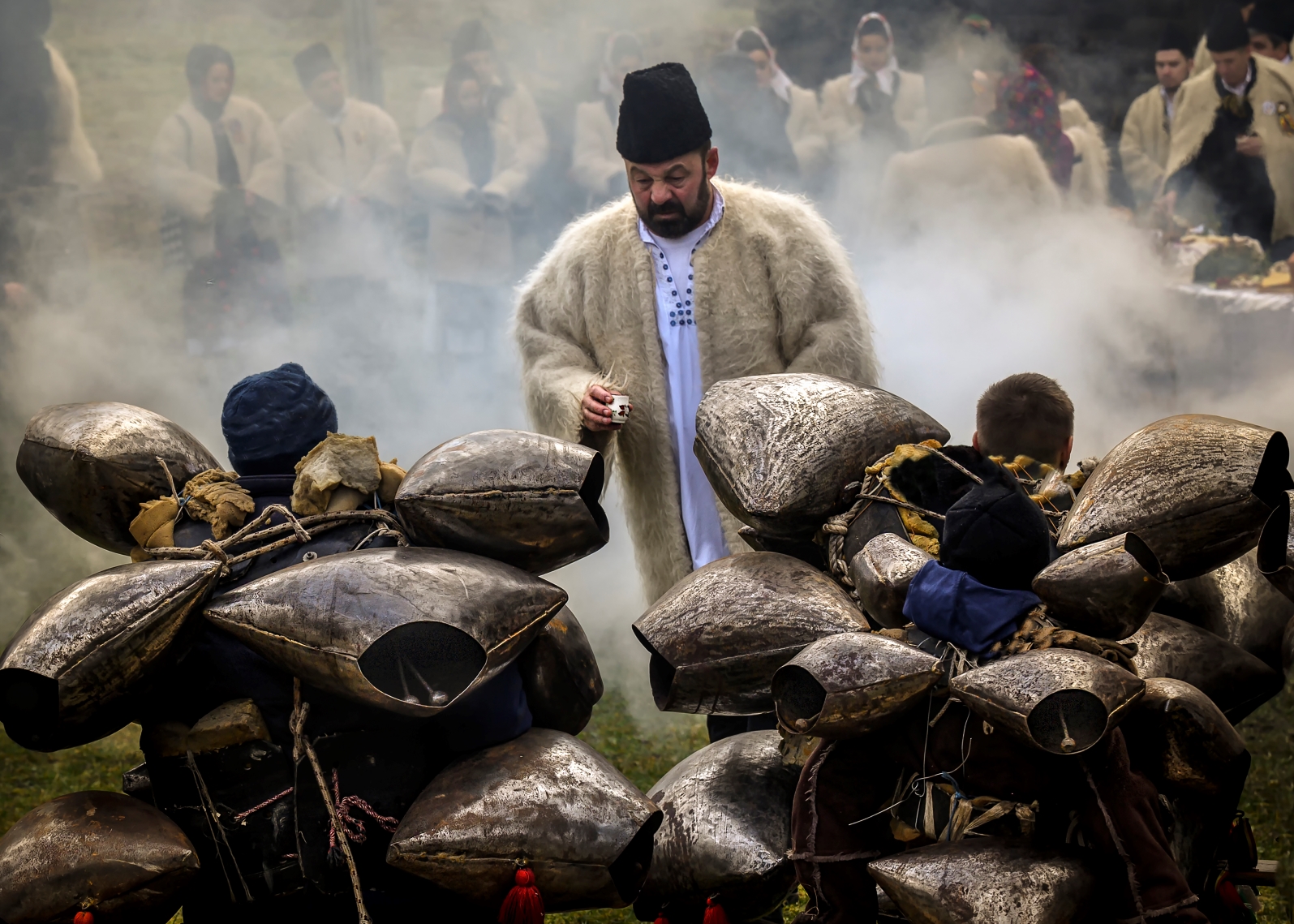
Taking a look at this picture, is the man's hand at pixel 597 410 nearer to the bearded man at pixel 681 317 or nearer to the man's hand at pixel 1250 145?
the bearded man at pixel 681 317

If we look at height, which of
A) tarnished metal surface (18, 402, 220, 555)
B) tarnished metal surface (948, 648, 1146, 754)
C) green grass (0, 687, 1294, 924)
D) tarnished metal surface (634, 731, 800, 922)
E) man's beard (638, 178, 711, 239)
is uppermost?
man's beard (638, 178, 711, 239)

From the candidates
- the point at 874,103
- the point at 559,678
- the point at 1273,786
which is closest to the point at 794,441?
the point at 559,678

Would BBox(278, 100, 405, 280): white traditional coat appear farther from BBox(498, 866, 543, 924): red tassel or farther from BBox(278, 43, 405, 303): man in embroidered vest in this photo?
BBox(498, 866, 543, 924): red tassel

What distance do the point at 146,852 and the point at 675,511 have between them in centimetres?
176

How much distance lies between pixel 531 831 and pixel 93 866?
2.15 ft

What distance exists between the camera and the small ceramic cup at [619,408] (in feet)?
9.33

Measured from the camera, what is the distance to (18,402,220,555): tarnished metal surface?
213 cm

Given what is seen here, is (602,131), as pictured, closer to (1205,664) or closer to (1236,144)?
(1236,144)

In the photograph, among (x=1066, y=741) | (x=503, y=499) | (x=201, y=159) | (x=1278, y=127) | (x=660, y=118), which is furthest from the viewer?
(x=201, y=159)

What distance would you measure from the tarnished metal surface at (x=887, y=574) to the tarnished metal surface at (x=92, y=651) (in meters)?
1.07

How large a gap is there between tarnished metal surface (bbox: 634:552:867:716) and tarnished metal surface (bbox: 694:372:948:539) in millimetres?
114

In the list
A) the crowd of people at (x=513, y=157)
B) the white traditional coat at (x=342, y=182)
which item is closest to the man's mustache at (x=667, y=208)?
the crowd of people at (x=513, y=157)

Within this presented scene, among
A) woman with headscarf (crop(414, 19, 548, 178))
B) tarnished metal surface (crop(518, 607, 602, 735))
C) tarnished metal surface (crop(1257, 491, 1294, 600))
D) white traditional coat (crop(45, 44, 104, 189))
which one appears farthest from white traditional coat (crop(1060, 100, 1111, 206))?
tarnished metal surface (crop(518, 607, 602, 735))

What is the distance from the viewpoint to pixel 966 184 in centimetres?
766
